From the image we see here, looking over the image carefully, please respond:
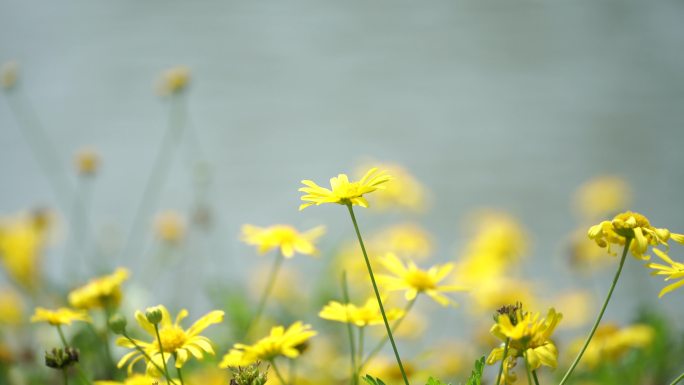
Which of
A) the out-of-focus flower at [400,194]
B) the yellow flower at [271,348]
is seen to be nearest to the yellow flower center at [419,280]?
the yellow flower at [271,348]

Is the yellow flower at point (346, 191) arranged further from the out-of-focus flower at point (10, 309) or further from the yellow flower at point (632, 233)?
the out-of-focus flower at point (10, 309)

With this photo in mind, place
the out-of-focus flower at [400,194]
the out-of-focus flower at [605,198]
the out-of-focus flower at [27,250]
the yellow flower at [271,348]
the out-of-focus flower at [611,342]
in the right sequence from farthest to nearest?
the out-of-focus flower at [605,198]
the out-of-focus flower at [27,250]
the out-of-focus flower at [400,194]
the out-of-focus flower at [611,342]
the yellow flower at [271,348]

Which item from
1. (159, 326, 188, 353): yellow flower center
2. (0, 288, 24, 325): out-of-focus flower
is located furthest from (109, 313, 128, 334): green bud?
(0, 288, 24, 325): out-of-focus flower

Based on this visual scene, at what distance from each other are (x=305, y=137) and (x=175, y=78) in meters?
1.30

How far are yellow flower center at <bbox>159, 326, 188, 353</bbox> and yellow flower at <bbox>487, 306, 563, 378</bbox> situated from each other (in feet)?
0.80

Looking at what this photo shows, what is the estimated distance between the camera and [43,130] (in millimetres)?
2814

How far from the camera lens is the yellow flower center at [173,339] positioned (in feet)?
2.00

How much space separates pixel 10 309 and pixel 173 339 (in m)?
1.09

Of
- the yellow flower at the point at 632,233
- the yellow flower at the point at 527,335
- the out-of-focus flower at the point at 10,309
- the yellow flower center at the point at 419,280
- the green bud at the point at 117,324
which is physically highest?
the out-of-focus flower at the point at 10,309

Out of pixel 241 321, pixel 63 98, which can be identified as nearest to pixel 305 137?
pixel 63 98

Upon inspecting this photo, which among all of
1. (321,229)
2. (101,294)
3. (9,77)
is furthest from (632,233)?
(9,77)

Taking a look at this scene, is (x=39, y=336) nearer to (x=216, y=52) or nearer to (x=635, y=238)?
(x=635, y=238)

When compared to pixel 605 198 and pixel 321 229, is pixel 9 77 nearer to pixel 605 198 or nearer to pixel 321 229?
pixel 321 229

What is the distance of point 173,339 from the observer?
2.01 feet
